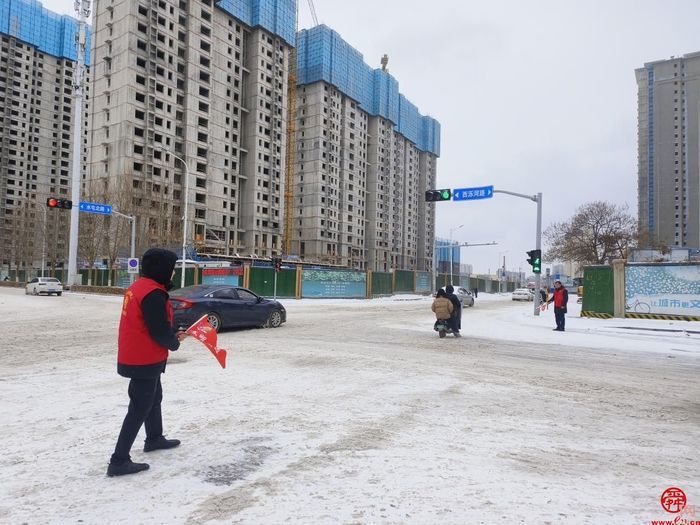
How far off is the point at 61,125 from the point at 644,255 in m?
123

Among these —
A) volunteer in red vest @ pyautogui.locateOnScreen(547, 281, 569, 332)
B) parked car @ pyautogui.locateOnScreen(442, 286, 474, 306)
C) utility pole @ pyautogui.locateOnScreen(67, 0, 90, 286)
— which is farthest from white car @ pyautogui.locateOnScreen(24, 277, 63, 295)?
volunteer in red vest @ pyautogui.locateOnScreen(547, 281, 569, 332)

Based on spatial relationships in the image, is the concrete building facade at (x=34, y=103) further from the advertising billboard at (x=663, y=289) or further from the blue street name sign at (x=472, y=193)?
the advertising billboard at (x=663, y=289)

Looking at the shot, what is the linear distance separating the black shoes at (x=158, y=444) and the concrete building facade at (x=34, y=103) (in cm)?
11011

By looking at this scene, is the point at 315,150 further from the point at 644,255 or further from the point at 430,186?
the point at 644,255

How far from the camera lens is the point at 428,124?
5610 inches

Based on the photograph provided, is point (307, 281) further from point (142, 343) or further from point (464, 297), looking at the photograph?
point (142, 343)

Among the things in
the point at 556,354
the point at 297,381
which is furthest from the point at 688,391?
the point at 297,381

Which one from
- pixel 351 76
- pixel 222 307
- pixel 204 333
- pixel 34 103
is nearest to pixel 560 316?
pixel 222 307

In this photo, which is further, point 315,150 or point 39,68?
point 39,68

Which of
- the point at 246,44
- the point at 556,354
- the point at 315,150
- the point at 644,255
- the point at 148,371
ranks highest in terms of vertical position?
the point at 246,44

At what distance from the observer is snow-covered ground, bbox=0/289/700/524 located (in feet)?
9.92

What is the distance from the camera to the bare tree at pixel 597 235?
48.8 metres

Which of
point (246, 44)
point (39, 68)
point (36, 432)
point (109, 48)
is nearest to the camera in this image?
point (36, 432)

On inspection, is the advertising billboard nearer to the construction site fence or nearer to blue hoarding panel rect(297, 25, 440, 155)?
the construction site fence
